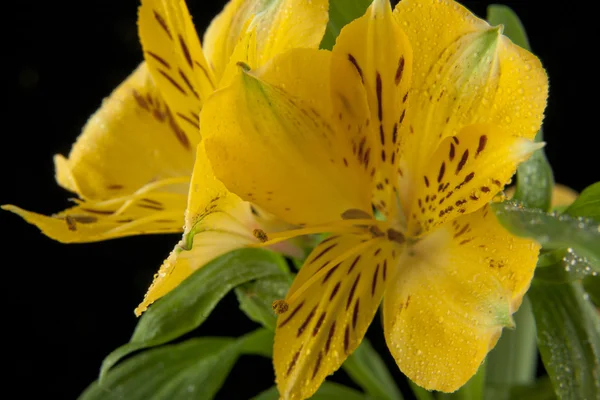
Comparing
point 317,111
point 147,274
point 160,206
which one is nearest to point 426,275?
point 317,111

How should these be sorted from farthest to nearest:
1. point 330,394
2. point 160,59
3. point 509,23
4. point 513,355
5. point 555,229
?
point 513,355, point 330,394, point 509,23, point 160,59, point 555,229

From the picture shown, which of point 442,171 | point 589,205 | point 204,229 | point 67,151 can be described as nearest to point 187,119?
point 204,229

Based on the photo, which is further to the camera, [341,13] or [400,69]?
[341,13]

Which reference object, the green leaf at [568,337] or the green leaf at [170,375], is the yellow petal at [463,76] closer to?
the green leaf at [568,337]

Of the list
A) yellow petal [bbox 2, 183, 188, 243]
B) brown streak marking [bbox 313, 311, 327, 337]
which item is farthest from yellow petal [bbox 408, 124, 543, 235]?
yellow petal [bbox 2, 183, 188, 243]

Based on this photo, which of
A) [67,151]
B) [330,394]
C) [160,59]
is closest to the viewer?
[160,59]

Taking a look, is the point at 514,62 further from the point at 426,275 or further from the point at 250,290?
the point at 250,290

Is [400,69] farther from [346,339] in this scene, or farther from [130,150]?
[130,150]

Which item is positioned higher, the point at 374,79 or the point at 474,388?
the point at 374,79
